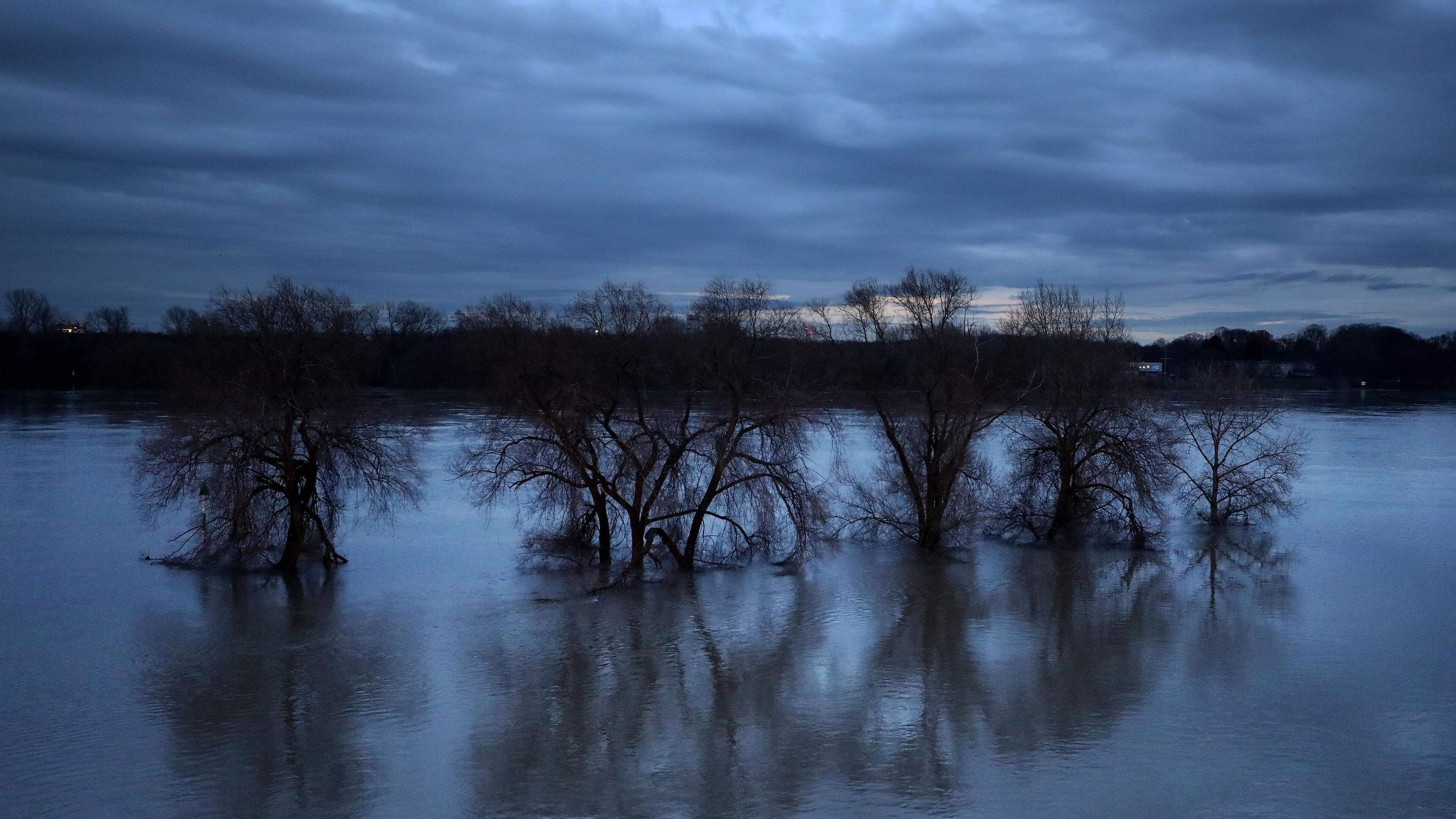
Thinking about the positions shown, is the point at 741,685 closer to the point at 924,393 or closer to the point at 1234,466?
the point at 924,393

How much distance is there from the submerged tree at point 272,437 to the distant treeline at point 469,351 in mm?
1582

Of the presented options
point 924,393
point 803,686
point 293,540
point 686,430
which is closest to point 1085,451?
point 924,393

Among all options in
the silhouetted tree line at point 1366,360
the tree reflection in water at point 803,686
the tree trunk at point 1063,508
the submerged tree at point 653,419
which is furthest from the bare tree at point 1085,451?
Answer: the silhouetted tree line at point 1366,360

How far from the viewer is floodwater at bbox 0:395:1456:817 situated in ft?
56.9

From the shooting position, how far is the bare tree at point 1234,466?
43469 mm

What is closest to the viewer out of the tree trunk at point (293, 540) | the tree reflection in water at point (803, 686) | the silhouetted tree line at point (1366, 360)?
the tree reflection in water at point (803, 686)

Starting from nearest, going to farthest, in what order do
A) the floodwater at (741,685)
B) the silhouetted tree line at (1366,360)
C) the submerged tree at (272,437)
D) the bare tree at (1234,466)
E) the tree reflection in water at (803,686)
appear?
the floodwater at (741,685) → the tree reflection in water at (803,686) → the submerged tree at (272,437) → the bare tree at (1234,466) → the silhouetted tree line at (1366,360)

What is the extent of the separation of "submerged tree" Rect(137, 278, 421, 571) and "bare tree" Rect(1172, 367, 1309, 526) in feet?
99.9

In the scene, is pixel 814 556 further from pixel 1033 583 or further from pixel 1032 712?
pixel 1032 712

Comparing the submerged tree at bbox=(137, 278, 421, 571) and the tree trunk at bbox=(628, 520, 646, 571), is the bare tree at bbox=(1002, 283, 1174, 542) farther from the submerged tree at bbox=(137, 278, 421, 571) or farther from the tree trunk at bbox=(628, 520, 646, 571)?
the submerged tree at bbox=(137, 278, 421, 571)

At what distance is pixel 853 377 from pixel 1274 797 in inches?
822

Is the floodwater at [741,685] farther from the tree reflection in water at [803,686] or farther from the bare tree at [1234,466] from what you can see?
the bare tree at [1234,466]

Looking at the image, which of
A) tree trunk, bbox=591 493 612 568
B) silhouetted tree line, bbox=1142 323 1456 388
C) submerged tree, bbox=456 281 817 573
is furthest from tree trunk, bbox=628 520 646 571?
silhouetted tree line, bbox=1142 323 1456 388

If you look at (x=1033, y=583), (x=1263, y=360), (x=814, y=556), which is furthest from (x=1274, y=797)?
(x=1263, y=360)
